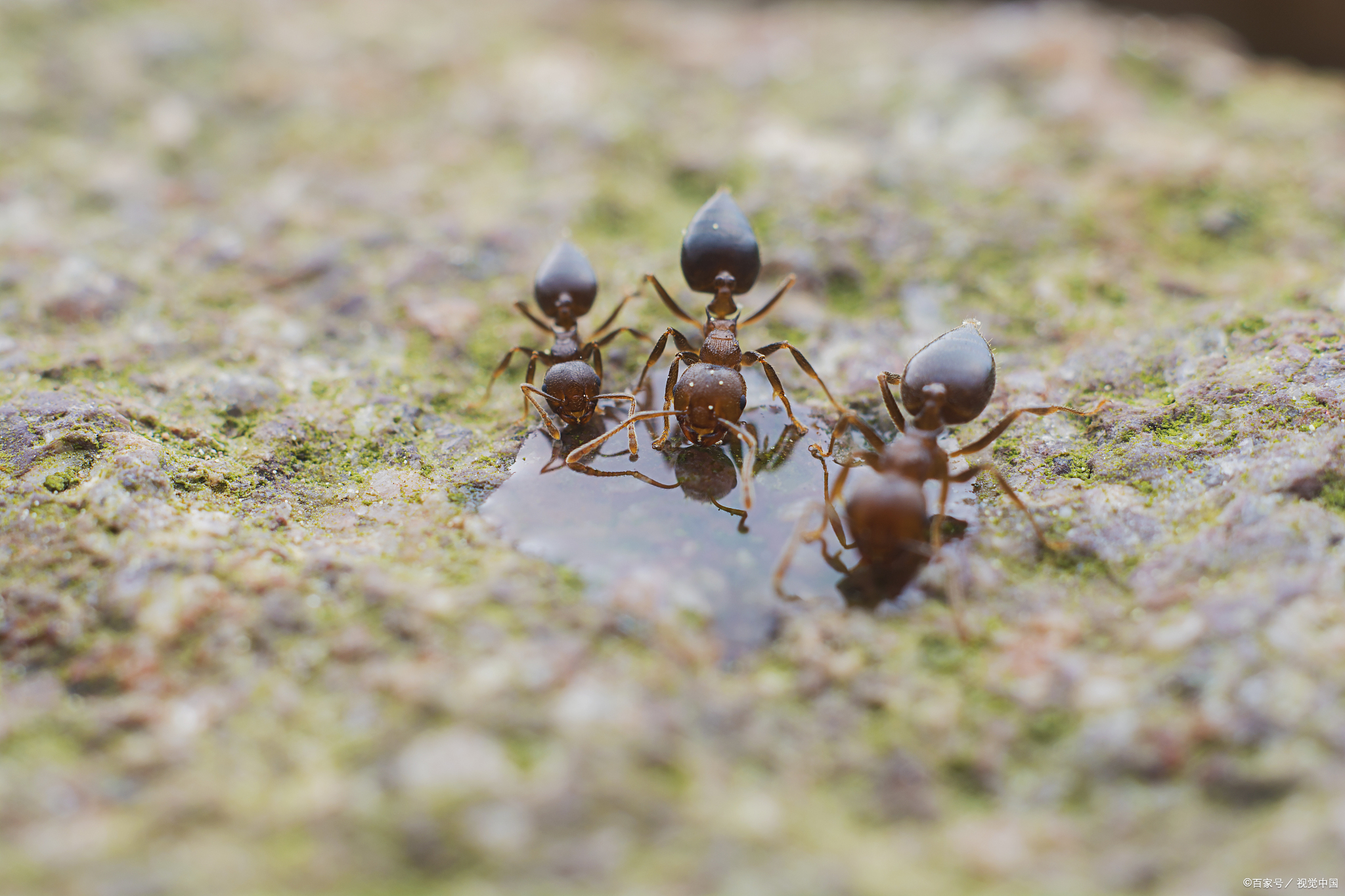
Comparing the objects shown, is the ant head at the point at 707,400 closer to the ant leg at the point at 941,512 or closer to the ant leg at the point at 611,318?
the ant leg at the point at 611,318

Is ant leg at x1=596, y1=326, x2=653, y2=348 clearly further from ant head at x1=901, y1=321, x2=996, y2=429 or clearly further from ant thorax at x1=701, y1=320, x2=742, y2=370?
ant head at x1=901, y1=321, x2=996, y2=429

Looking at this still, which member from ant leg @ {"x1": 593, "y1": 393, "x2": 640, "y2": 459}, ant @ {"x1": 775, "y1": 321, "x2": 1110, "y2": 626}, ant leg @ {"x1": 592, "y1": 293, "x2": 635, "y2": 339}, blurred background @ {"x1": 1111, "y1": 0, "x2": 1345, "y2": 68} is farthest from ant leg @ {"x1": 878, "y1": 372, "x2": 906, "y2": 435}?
blurred background @ {"x1": 1111, "y1": 0, "x2": 1345, "y2": 68}

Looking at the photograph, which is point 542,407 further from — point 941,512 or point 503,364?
point 941,512

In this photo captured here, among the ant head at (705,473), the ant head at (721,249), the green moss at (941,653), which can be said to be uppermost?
the ant head at (721,249)

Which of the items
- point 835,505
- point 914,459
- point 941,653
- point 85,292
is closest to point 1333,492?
→ point 914,459

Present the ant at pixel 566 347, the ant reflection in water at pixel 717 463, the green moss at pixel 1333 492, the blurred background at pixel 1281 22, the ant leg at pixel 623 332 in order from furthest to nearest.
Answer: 1. the blurred background at pixel 1281 22
2. the ant leg at pixel 623 332
3. the ant at pixel 566 347
4. the ant reflection in water at pixel 717 463
5. the green moss at pixel 1333 492

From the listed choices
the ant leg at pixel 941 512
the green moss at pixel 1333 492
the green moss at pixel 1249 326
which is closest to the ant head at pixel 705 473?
the ant leg at pixel 941 512

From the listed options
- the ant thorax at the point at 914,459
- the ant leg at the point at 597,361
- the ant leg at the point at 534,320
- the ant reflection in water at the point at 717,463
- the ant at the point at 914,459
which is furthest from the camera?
the ant leg at the point at 534,320
